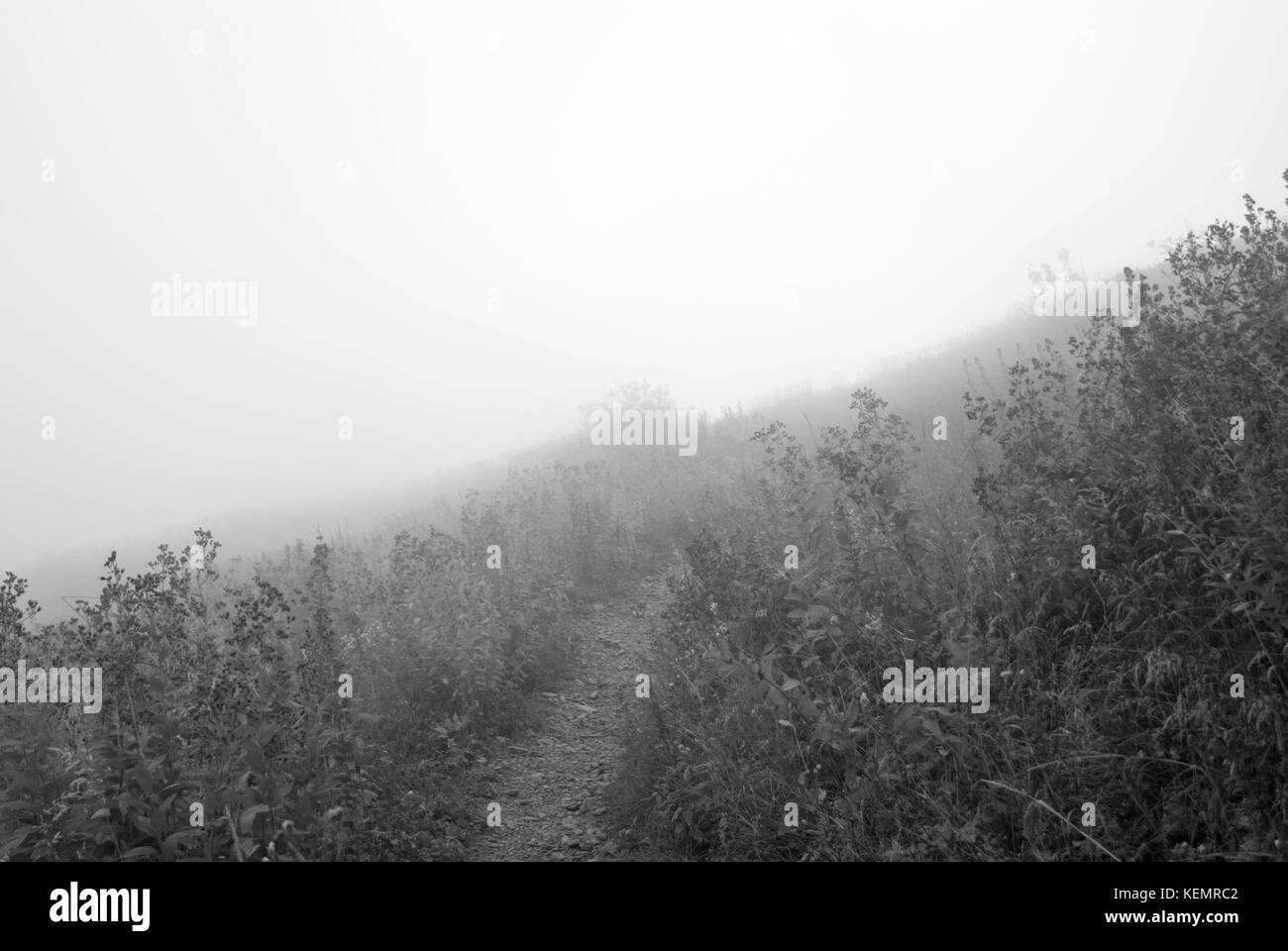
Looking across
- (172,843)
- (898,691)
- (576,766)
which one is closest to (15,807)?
(172,843)

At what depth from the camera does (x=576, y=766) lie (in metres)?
6.67

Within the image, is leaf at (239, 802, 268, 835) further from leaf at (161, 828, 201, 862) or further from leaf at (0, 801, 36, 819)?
leaf at (0, 801, 36, 819)

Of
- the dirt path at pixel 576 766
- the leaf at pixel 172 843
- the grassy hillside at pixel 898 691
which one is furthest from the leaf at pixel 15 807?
the dirt path at pixel 576 766

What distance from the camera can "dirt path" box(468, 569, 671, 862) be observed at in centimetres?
536

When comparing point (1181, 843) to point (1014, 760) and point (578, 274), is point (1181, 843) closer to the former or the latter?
point (1014, 760)

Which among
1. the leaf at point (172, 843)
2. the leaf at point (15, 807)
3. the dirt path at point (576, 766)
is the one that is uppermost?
A: the leaf at point (15, 807)

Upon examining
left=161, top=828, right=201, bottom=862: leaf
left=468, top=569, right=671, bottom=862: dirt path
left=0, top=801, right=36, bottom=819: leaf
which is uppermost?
left=0, top=801, right=36, bottom=819: leaf

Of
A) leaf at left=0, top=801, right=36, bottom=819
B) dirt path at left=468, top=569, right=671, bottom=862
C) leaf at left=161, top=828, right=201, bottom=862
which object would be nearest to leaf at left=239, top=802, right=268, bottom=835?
leaf at left=161, top=828, right=201, bottom=862

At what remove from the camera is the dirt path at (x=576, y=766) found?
17.6 feet

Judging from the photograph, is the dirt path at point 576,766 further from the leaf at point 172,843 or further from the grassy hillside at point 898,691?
the leaf at point 172,843

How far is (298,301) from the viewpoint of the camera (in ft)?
413

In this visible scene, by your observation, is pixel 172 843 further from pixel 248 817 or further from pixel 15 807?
pixel 15 807
